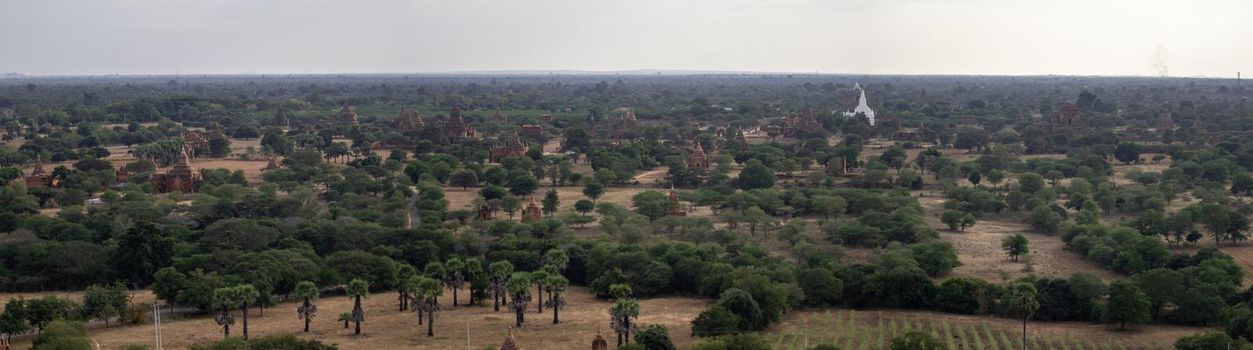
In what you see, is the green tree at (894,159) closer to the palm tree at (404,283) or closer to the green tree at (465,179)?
the green tree at (465,179)

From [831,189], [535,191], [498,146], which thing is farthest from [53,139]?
[831,189]

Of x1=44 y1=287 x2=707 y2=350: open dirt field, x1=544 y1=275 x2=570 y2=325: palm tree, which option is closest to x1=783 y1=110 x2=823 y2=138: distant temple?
x1=44 y1=287 x2=707 y2=350: open dirt field

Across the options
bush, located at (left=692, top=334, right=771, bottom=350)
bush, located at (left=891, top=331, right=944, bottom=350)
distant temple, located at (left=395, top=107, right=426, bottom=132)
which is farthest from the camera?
distant temple, located at (left=395, top=107, right=426, bottom=132)

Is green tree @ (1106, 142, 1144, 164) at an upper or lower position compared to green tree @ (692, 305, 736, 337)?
upper

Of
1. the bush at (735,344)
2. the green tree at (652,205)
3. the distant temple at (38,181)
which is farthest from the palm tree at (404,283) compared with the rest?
the distant temple at (38,181)

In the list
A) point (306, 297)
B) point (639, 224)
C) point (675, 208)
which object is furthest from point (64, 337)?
point (675, 208)

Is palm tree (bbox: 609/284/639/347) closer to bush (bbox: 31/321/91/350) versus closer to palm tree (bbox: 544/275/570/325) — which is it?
palm tree (bbox: 544/275/570/325)
